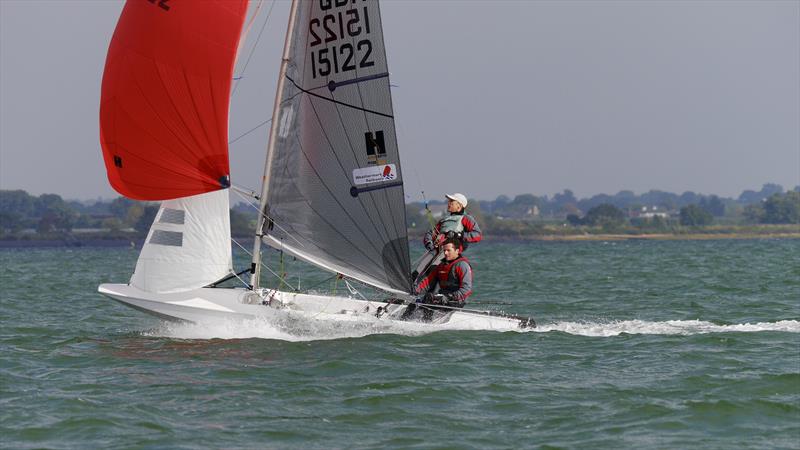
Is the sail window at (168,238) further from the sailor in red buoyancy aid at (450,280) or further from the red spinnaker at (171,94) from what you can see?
the sailor in red buoyancy aid at (450,280)

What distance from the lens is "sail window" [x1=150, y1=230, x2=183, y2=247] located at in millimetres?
14633

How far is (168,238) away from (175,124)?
4.99 feet

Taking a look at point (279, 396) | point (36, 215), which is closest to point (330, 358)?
point (279, 396)

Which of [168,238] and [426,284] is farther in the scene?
[426,284]

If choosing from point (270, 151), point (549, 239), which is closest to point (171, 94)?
point (270, 151)

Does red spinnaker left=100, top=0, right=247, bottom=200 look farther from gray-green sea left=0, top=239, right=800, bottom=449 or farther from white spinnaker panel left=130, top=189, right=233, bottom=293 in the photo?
gray-green sea left=0, top=239, right=800, bottom=449

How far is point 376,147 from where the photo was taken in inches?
583

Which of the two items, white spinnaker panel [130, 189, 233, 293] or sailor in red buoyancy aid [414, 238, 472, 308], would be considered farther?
sailor in red buoyancy aid [414, 238, 472, 308]

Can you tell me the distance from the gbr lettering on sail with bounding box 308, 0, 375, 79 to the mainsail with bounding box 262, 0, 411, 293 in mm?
13

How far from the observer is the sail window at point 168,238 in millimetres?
14633

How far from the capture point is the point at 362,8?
14.4 meters

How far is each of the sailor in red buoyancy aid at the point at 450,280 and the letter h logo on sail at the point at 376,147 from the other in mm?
1449

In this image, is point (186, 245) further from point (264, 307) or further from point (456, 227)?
point (456, 227)

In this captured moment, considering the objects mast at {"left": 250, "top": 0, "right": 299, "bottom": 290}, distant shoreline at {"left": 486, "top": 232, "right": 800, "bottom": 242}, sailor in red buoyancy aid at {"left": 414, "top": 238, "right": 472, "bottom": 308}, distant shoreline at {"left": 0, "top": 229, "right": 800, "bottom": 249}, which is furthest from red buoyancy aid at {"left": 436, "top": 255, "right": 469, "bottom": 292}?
distant shoreline at {"left": 486, "top": 232, "right": 800, "bottom": 242}
